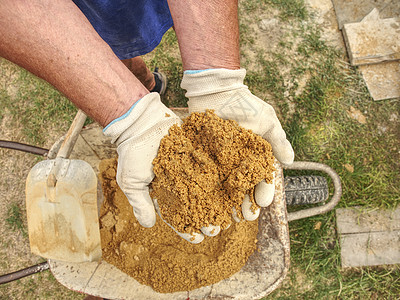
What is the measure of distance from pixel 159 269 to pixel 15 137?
8.48 ft

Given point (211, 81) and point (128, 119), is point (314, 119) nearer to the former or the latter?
point (211, 81)

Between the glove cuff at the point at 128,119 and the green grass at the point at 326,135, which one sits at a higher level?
the glove cuff at the point at 128,119

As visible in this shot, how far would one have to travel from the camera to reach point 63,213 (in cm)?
181

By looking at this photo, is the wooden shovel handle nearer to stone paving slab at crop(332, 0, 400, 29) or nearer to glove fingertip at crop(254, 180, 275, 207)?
glove fingertip at crop(254, 180, 275, 207)

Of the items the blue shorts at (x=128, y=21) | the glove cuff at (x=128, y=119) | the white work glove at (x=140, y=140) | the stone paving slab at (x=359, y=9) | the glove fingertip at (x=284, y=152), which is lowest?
the stone paving slab at (x=359, y=9)

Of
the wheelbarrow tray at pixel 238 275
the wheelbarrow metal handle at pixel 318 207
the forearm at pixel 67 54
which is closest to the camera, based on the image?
the forearm at pixel 67 54

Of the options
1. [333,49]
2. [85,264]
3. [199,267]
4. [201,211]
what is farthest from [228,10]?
[333,49]

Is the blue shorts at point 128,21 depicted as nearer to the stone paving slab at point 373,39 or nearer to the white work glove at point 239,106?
the white work glove at point 239,106

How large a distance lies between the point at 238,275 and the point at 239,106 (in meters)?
1.16

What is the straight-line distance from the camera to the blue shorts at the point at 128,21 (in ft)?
5.17

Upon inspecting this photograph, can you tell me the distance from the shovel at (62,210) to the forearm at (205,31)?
0.99 m

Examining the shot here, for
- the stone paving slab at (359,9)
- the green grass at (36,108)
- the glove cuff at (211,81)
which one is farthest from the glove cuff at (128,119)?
the stone paving slab at (359,9)

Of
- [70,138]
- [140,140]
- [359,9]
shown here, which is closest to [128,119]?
[140,140]

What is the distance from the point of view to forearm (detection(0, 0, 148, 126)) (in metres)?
1.06
